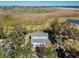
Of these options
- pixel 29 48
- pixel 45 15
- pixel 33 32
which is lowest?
pixel 29 48

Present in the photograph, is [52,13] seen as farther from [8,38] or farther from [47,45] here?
[8,38]

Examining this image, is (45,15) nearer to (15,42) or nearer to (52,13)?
(52,13)

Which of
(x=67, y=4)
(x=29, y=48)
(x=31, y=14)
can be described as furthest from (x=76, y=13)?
(x=29, y=48)

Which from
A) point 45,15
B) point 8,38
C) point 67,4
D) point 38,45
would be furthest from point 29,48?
point 67,4

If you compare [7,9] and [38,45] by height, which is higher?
[7,9]

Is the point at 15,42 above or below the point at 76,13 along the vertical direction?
below
